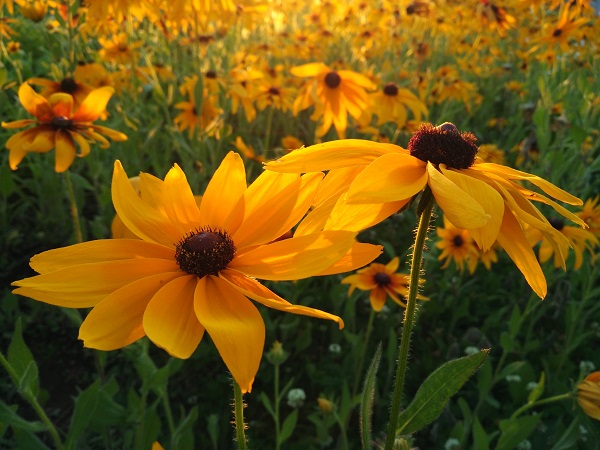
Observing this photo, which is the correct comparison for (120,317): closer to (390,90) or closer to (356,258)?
(356,258)

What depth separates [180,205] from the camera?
2.96 ft

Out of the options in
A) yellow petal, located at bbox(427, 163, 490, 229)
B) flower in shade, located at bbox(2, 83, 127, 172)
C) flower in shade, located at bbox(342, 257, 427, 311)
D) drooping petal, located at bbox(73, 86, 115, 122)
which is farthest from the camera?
flower in shade, located at bbox(342, 257, 427, 311)

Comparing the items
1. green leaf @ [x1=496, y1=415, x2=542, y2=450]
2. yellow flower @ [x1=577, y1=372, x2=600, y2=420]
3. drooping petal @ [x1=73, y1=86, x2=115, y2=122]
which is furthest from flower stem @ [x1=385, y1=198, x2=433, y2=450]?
drooping petal @ [x1=73, y1=86, x2=115, y2=122]

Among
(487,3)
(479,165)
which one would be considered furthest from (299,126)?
(479,165)

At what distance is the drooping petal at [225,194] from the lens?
34.5 inches

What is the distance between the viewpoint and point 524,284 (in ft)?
8.43

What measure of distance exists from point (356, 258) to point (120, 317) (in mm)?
335

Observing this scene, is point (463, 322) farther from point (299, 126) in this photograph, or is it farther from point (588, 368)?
point (299, 126)

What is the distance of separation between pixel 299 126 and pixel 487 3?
6.63 feet

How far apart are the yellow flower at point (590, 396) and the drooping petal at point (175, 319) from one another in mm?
1082

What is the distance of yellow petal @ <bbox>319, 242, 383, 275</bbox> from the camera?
0.74m

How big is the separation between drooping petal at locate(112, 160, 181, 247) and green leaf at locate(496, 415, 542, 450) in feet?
3.83

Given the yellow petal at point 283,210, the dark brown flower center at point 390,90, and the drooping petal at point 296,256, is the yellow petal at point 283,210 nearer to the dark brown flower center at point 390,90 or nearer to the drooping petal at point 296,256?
the drooping petal at point 296,256

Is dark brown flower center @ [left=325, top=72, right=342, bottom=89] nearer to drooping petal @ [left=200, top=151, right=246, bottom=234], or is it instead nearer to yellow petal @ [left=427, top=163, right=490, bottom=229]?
drooping petal @ [left=200, top=151, right=246, bottom=234]
